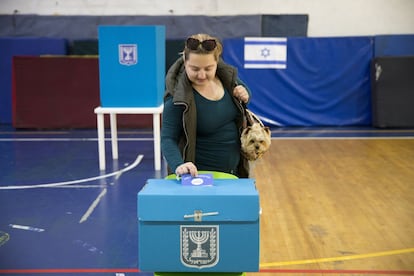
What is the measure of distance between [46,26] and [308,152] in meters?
5.15

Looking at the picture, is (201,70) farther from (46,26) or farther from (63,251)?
(46,26)

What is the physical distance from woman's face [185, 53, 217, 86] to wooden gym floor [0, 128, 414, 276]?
144 centimetres

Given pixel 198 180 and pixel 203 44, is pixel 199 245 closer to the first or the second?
pixel 198 180

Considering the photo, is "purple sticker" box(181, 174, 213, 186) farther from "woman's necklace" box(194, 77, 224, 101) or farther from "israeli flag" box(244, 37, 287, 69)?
"israeli flag" box(244, 37, 287, 69)

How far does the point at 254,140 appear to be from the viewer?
247 cm

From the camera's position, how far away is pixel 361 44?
891 cm

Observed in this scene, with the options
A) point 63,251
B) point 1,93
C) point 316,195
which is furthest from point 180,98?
point 1,93

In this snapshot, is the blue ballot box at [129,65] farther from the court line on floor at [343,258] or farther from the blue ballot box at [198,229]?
the blue ballot box at [198,229]

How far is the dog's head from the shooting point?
2471mm

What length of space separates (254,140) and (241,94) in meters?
0.21

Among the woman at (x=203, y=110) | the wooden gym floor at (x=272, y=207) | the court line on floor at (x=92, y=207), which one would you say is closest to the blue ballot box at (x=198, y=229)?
the woman at (x=203, y=110)

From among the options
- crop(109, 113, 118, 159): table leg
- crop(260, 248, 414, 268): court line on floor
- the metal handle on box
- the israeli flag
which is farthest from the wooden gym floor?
the israeli flag

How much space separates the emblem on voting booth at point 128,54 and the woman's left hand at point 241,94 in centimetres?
357

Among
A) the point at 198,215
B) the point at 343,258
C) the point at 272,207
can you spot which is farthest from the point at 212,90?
the point at 272,207
